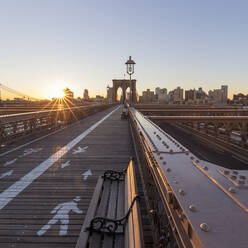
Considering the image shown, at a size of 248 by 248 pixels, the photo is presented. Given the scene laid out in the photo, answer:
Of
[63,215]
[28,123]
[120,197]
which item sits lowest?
[63,215]

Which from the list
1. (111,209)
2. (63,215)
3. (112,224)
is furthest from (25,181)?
(112,224)

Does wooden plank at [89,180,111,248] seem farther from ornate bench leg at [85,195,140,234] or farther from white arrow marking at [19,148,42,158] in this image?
white arrow marking at [19,148,42,158]

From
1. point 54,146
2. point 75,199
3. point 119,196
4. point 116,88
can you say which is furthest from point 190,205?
point 116,88

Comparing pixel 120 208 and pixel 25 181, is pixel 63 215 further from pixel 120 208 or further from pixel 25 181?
pixel 25 181

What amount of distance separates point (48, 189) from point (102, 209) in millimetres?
2430

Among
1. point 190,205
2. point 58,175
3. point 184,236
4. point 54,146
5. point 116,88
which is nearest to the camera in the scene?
point 184,236

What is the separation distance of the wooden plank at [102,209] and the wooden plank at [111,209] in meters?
0.07

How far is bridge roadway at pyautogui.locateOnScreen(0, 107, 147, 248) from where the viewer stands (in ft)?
10.3

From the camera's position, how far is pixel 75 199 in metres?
4.18

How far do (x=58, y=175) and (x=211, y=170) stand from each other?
186 inches

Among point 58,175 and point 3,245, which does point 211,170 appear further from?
point 58,175

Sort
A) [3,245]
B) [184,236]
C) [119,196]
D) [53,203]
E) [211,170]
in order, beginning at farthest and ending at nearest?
[53,203]
[119,196]
[3,245]
[211,170]
[184,236]

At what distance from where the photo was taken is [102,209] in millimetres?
2777

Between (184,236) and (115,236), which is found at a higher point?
(184,236)
